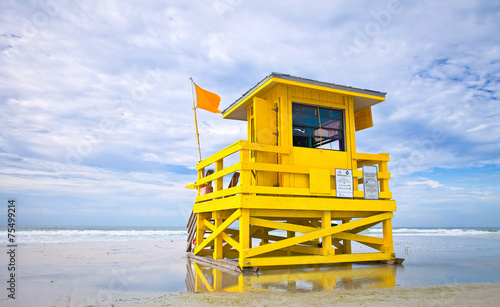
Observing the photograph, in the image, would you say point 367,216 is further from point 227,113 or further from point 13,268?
point 13,268

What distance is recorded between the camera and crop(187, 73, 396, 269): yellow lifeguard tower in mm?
8180

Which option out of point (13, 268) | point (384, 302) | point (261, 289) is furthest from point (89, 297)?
point (13, 268)

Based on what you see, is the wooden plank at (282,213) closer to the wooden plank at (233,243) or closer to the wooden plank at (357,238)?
the wooden plank at (233,243)

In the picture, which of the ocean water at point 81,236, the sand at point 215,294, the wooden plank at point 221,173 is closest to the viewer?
the sand at point 215,294

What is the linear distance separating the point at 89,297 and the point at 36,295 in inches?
41.3

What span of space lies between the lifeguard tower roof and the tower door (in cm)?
59

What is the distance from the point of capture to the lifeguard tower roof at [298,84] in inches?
352

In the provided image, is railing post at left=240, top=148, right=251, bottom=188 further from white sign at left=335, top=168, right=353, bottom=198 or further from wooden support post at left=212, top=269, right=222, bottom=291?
white sign at left=335, top=168, right=353, bottom=198

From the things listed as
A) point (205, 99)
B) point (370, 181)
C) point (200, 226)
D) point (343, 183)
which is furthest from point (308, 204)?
point (205, 99)

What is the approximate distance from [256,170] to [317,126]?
239cm

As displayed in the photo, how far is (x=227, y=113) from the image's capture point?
11.9 meters

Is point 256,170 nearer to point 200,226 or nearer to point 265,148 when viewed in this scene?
point 265,148

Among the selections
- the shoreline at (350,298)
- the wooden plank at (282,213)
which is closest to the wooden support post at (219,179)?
the wooden plank at (282,213)

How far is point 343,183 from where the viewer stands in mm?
9281
